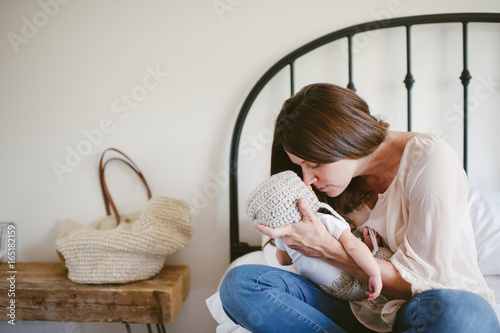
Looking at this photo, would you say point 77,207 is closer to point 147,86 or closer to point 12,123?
point 12,123

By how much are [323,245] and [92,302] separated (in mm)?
824

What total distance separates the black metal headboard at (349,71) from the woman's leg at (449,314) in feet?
2.45

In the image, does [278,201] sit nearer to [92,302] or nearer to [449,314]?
[449,314]

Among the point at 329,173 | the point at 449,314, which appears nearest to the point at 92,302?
the point at 329,173

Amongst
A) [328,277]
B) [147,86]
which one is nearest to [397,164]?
[328,277]

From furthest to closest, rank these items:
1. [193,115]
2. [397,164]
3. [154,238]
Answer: [193,115]
[154,238]
[397,164]

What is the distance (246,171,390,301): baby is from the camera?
737mm

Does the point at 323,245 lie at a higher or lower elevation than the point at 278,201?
lower

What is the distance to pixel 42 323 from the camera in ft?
4.79

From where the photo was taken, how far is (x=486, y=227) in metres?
0.98

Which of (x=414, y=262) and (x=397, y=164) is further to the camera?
(x=397, y=164)

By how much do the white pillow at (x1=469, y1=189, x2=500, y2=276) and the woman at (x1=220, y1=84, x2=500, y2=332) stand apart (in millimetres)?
204

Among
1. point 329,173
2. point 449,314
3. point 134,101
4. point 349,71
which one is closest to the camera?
point 449,314

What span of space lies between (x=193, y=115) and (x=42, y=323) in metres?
1.16
